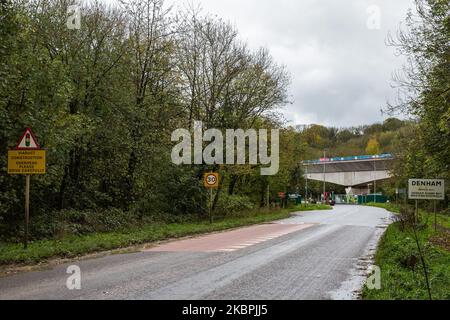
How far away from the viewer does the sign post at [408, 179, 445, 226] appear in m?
21.4

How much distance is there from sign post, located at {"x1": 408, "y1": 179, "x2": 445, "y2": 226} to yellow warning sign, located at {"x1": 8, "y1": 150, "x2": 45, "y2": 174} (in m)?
15.7

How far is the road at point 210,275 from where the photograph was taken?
852 centimetres

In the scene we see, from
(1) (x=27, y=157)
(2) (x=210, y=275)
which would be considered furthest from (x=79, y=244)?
(2) (x=210, y=275)

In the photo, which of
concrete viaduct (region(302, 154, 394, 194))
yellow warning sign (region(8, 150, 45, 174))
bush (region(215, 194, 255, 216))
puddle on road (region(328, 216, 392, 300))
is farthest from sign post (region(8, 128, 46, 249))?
concrete viaduct (region(302, 154, 394, 194))

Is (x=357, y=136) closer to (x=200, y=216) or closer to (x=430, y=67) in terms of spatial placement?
(x=200, y=216)

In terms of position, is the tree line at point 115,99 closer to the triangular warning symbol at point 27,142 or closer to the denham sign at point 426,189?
the triangular warning symbol at point 27,142

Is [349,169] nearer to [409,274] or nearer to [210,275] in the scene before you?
[409,274]

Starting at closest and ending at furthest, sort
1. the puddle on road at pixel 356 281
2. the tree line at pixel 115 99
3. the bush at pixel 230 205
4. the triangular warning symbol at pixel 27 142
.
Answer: the puddle on road at pixel 356 281 < the triangular warning symbol at pixel 27 142 < the tree line at pixel 115 99 < the bush at pixel 230 205

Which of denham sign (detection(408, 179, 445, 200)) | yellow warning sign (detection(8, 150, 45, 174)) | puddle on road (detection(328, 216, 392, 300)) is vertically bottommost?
puddle on road (detection(328, 216, 392, 300))

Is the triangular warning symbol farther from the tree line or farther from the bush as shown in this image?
the bush

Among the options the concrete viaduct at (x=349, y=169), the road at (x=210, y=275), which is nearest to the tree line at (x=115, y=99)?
the road at (x=210, y=275)

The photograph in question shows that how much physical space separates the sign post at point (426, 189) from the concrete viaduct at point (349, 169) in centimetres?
7083

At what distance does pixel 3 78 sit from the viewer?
13.4 m
